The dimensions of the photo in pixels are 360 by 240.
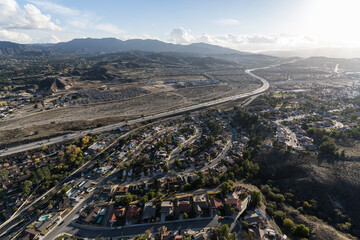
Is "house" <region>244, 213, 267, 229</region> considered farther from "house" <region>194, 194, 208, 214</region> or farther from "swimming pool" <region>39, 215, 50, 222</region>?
"swimming pool" <region>39, 215, 50, 222</region>

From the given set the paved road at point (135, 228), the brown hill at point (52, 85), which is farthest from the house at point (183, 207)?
the brown hill at point (52, 85)

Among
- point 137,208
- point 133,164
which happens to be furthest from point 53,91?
point 137,208

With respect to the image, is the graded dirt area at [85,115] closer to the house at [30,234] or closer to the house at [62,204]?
the house at [62,204]

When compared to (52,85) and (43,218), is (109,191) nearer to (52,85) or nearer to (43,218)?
(43,218)

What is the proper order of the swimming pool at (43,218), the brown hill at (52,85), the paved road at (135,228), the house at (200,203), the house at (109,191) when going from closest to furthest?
the paved road at (135,228), the swimming pool at (43,218), the house at (200,203), the house at (109,191), the brown hill at (52,85)

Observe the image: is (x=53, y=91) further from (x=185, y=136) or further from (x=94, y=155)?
(x=185, y=136)

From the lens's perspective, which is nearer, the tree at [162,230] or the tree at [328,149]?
the tree at [162,230]
